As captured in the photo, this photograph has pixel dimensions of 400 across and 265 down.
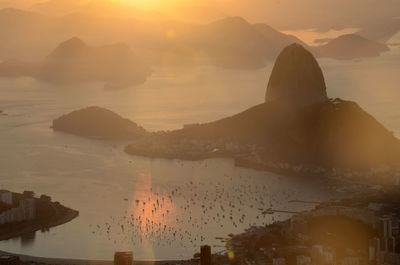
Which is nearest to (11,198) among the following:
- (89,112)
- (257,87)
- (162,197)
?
(162,197)

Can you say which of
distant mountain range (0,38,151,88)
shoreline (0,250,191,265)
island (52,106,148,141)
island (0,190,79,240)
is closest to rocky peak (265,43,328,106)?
island (52,106,148,141)

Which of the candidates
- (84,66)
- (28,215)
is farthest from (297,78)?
(84,66)

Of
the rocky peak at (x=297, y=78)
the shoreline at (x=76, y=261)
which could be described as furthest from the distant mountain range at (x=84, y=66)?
the shoreline at (x=76, y=261)

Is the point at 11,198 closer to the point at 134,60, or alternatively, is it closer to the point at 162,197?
the point at 162,197

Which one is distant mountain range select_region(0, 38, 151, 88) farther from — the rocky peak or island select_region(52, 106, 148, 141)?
the rocky peak

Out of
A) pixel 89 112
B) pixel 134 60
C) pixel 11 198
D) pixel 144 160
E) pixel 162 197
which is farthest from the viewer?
pixel 134 60

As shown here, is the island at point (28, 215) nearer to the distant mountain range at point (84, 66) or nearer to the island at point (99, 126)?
the island at point (99, 126)
